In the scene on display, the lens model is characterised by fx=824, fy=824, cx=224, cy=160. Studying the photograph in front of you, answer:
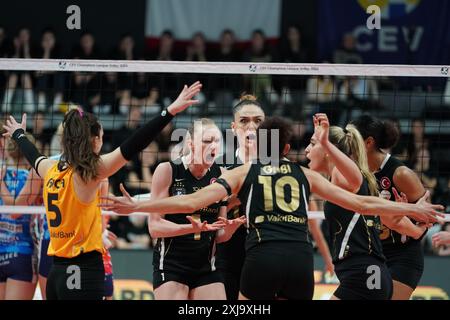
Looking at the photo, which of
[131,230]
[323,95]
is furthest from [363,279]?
[323,95]

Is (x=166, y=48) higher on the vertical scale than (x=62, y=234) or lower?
higher

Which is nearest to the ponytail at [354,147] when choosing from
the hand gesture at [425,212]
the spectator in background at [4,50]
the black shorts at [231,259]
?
the hand gesture at [425,212]

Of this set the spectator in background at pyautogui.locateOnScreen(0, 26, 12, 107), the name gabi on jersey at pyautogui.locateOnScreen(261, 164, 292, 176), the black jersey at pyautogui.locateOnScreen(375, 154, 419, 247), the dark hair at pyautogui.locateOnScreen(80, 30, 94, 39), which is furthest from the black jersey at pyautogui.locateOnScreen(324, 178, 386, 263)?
the spectator in background at pyautogui.locateOnScreen(0, 26, 12, 107)

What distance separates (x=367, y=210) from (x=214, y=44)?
948 centimetres

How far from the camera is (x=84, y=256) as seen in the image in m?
6.11

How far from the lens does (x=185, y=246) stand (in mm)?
6664

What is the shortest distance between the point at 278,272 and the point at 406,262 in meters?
2.12

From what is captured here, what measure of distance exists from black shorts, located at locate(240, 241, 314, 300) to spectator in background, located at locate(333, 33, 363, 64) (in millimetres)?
8899

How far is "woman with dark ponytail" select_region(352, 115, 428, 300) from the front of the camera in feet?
23.4

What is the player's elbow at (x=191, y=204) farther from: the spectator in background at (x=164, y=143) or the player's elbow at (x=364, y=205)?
the spectator in background at (x=164, y=143)

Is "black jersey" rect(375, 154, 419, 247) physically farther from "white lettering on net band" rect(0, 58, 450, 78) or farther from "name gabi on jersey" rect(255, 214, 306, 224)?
"name gabi on jersey" rect(255, 214, 306, 224)

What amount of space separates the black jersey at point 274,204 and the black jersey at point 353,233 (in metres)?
0.83

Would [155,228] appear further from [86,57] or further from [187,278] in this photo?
[86,57]

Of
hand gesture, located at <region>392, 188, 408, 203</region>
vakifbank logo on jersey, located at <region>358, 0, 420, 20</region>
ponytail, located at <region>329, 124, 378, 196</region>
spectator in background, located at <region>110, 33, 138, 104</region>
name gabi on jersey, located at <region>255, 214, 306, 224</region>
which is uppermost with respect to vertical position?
vakifbank logo on jersey, located at <region>358, 0, 420, 20</region>
